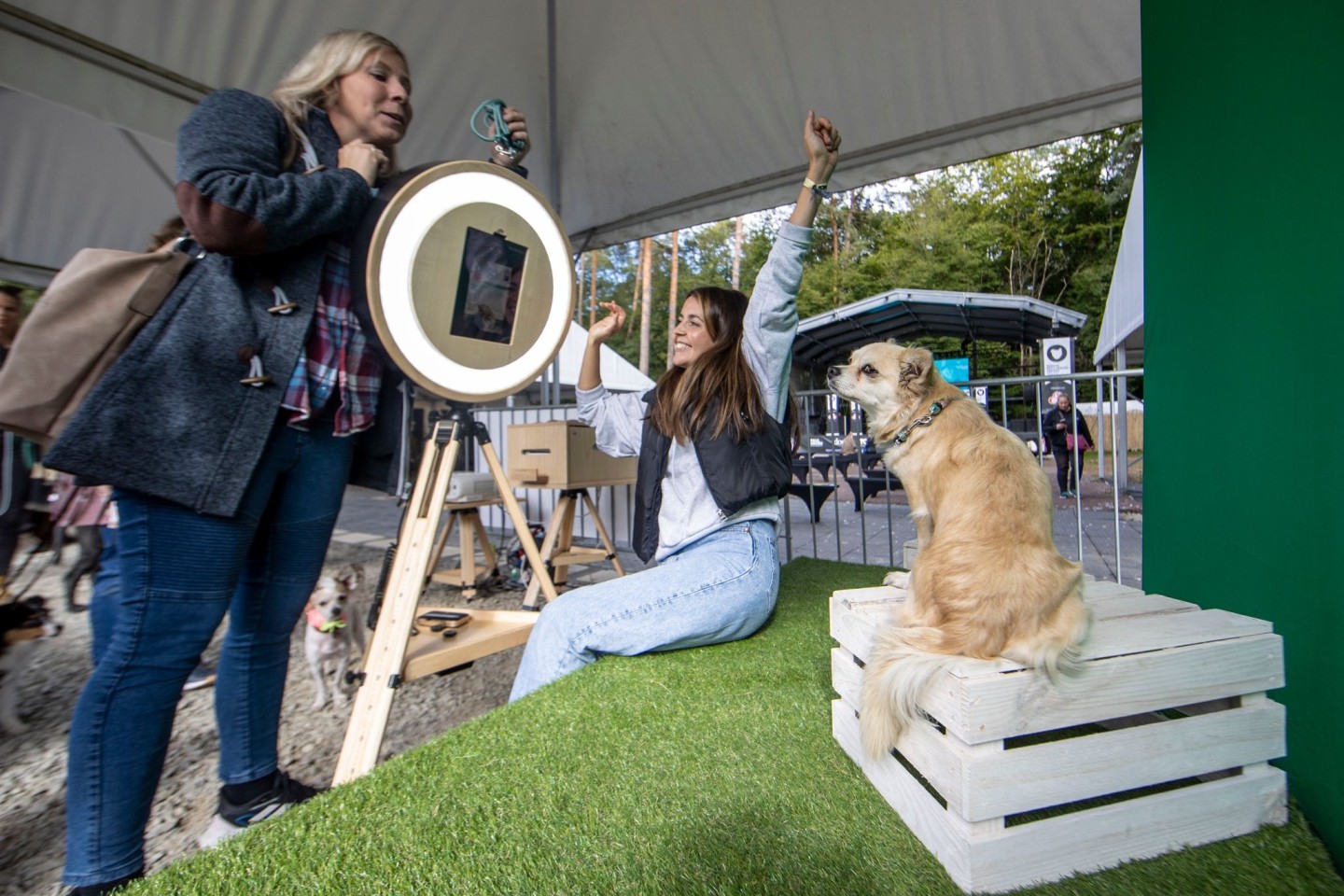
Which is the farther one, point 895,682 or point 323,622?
point 323,622

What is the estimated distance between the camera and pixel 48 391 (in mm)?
1064

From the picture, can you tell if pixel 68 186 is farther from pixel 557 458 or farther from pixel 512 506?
pixel 512 506

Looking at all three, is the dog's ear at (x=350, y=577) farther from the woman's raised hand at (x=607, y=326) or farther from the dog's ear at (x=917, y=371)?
the dog's ear at (x=917, y=371)

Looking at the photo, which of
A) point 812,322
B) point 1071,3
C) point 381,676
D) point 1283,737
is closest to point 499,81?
point 1071,3

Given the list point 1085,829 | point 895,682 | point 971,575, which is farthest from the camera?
point 971,575

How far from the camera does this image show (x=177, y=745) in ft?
7.90

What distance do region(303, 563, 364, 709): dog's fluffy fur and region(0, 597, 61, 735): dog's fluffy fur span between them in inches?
39.9

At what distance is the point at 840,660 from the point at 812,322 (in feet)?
38.6

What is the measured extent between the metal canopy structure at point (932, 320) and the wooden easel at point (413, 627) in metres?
10.1

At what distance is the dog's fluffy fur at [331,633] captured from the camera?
2.89 metres

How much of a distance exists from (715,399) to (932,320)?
41.8 ft

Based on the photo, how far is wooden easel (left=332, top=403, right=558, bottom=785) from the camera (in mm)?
1359

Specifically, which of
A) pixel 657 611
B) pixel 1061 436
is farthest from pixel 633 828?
pixel 1061 436

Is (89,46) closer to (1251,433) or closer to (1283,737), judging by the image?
(1251,433)
